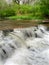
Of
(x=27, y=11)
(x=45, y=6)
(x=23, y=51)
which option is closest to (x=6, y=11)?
(x=27, y=11)

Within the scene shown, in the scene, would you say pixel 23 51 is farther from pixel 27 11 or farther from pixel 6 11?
pixel 27 11

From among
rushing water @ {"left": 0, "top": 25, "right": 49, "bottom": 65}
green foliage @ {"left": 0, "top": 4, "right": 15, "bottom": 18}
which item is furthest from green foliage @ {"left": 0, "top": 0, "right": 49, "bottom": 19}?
rushing water @ {"left": 0, "top": 25, "right": 49, "bottom": 65}

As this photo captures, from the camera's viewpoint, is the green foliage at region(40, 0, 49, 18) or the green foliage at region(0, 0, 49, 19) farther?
the green foliage at region(0, 0, 49, 19)

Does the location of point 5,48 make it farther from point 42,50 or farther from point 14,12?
point 14,12

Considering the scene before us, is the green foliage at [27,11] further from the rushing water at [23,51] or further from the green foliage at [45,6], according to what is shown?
the rushing water at [23,51]

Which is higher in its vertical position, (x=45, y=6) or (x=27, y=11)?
(x=45, y=6)

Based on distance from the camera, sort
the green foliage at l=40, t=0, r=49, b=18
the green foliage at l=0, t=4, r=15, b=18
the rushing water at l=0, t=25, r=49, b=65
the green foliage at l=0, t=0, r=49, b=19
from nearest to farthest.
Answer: the rushing water at l=0, t=25, r=49, b=65 < the green foliage at l=40, t=0, r=49, b=18 < the green foliage at l=0, t=0, r=49, b=19 < the green foliage at l=0, t=4, r=15, b=18

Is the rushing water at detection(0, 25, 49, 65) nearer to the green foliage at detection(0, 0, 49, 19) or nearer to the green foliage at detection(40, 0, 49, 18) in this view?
the green foliage at detection(40, 0, 49, 18)

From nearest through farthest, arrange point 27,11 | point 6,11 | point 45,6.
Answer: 1. point 45,6
2. point 6,11
3. point 27,11

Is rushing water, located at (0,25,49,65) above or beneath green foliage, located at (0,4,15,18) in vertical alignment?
above

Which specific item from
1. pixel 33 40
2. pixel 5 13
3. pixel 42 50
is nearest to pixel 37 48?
pixel 42 50

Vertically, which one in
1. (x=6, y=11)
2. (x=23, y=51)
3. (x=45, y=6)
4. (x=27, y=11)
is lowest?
(x=27, y=11)

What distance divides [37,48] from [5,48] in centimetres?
254

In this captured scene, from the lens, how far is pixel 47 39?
15992 millimetres
